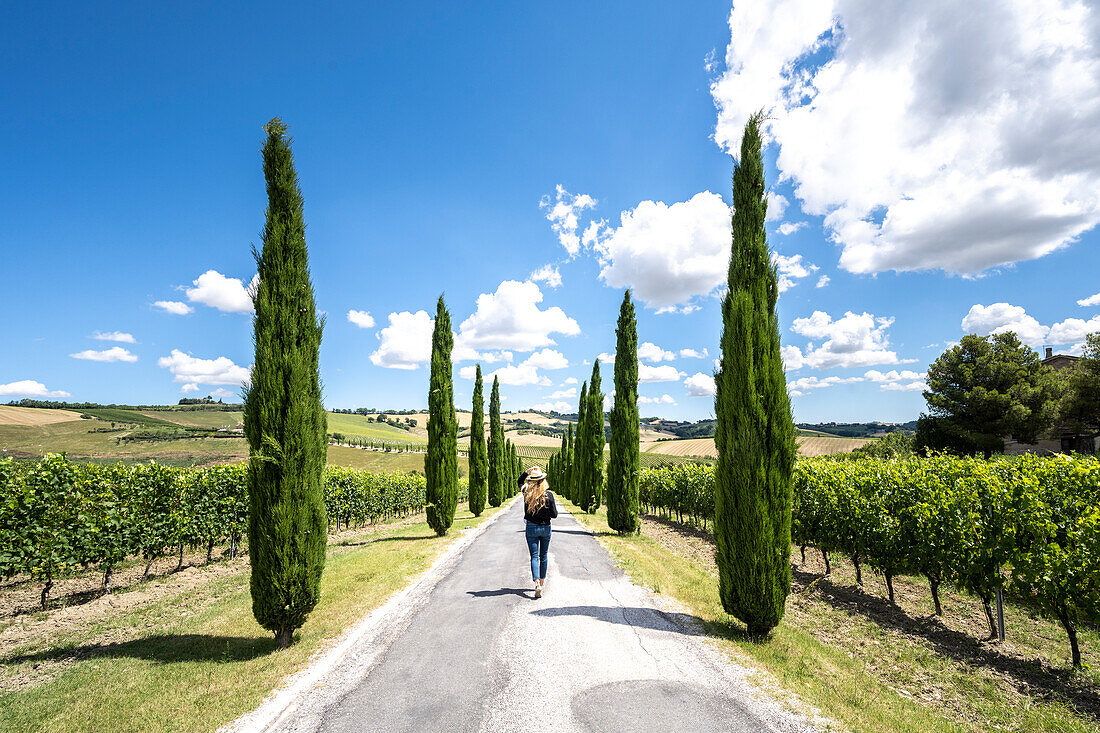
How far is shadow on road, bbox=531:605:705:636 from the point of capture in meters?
6.19

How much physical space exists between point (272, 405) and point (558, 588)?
5.69 meters

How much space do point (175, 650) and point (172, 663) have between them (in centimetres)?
58

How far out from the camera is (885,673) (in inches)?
226

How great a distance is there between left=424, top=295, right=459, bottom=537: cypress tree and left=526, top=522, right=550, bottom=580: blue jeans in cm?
883

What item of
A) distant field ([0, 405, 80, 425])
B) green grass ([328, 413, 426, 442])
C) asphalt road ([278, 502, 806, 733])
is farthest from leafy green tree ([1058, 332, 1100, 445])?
green grass ([328, 413, 426, 442])

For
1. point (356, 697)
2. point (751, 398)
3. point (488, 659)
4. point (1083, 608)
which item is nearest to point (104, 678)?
point (356, 697)

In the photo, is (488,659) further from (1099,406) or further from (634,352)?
(1099,406)

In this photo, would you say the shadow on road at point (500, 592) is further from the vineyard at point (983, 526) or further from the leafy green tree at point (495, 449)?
the leafy green tree at point (495, 449)

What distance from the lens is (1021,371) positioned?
111 ft

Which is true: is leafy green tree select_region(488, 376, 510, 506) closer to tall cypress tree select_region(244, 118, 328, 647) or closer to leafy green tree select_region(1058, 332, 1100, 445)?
tall cypress tree select_region(244, 118, 328, 647)

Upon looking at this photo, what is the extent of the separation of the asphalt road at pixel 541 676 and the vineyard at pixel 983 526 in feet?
16.1

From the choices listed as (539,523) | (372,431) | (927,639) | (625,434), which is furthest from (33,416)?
(927,639)

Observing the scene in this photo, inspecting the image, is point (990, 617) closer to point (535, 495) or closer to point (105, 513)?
point (535, 495)

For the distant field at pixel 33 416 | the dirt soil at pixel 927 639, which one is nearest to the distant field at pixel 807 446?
the dirt soil at pixel 927 639
